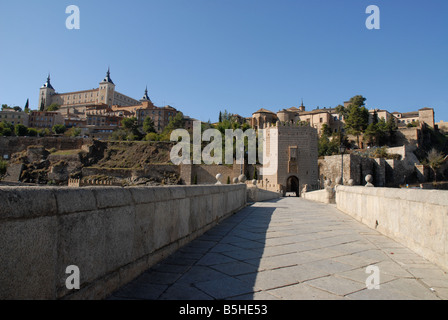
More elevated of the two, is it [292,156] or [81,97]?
[81,97]

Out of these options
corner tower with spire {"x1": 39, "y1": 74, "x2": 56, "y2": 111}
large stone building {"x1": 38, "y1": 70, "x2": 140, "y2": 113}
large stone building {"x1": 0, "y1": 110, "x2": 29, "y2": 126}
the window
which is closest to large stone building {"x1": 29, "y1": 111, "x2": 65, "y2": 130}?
large stone building {"x1": 0, "y1": 110, "x2": 29, "y2": 126}

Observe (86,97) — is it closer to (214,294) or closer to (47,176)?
(47,176)

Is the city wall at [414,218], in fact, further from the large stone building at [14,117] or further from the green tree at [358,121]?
the large stone building at [14,117]

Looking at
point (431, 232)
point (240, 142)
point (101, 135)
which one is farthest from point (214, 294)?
point (101, 135)

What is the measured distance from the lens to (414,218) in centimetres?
437

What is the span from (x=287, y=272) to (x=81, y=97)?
13186cm

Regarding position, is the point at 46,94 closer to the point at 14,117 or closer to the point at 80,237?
the point at 14,117

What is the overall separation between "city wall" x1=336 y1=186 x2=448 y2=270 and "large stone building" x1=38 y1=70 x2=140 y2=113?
391 ft

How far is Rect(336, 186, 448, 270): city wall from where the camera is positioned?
3.53m

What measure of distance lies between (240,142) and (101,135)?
55.5m

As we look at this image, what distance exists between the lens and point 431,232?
150 inches

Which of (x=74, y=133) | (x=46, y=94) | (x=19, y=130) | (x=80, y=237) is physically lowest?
(x=80, y=237)
